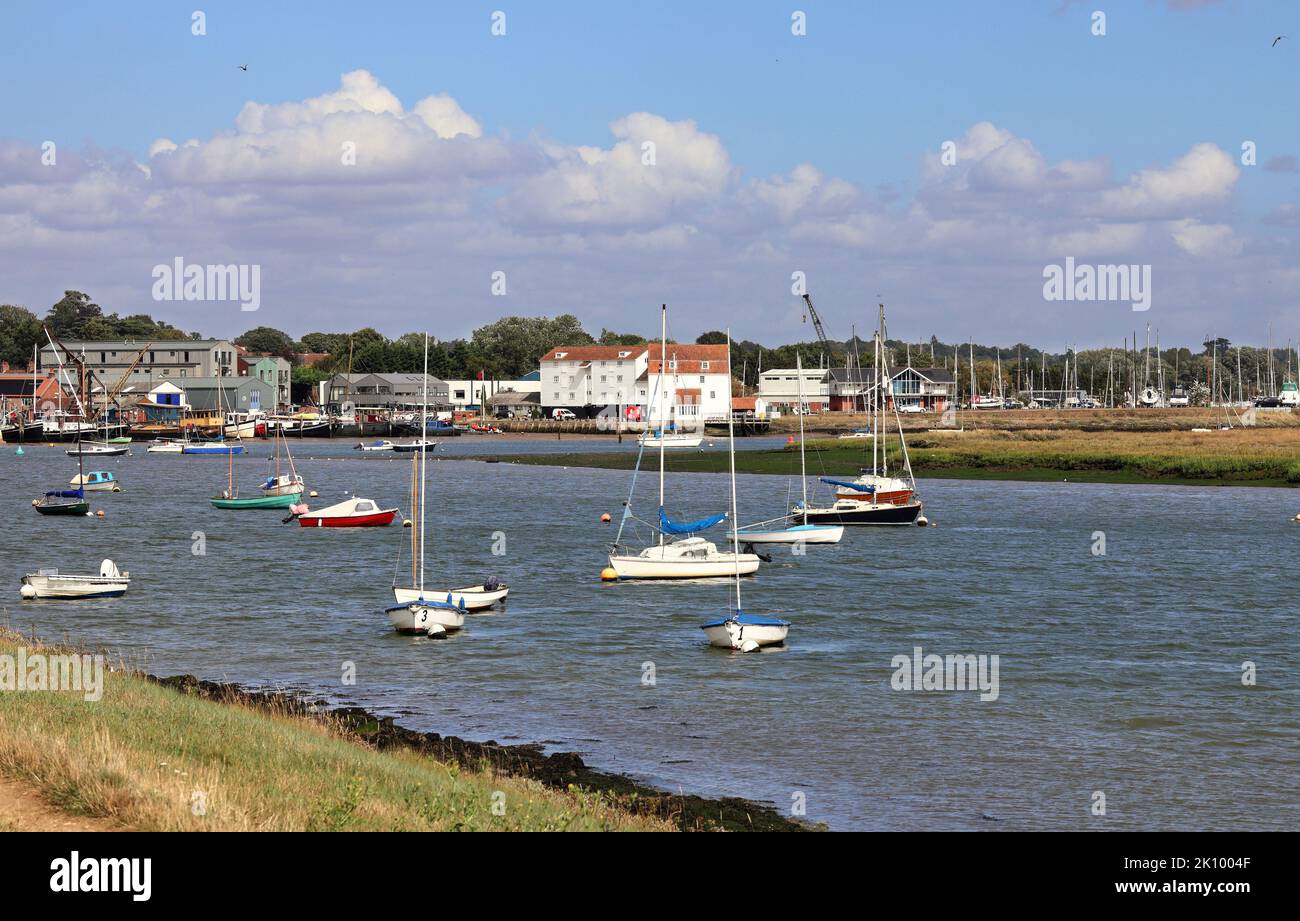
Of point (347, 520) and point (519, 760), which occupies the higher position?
point (347, 520)

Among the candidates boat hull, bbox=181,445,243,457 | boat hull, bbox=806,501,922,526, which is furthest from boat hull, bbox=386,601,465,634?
boat hull, bbox=181,445,243,457

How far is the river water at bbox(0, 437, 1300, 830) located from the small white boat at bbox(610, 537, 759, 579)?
743 mm

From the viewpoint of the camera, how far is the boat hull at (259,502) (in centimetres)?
9000

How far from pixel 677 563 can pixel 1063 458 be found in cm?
7398

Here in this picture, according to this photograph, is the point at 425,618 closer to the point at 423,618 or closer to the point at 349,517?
the point at 423,618

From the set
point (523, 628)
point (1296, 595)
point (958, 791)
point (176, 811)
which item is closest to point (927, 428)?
point (1296, 595)

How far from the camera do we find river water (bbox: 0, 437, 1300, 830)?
1080 inches

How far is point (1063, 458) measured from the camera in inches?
4707

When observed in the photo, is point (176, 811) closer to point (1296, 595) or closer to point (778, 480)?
point (1296, 595)

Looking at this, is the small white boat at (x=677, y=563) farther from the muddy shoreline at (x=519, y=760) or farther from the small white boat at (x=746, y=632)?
the muddy shoreline at (x=519, y=760)

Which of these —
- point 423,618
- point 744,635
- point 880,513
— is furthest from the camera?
point 880,513

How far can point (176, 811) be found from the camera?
16188mm

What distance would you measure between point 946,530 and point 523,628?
40.1m

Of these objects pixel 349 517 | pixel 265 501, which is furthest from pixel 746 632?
pixel 265 501
